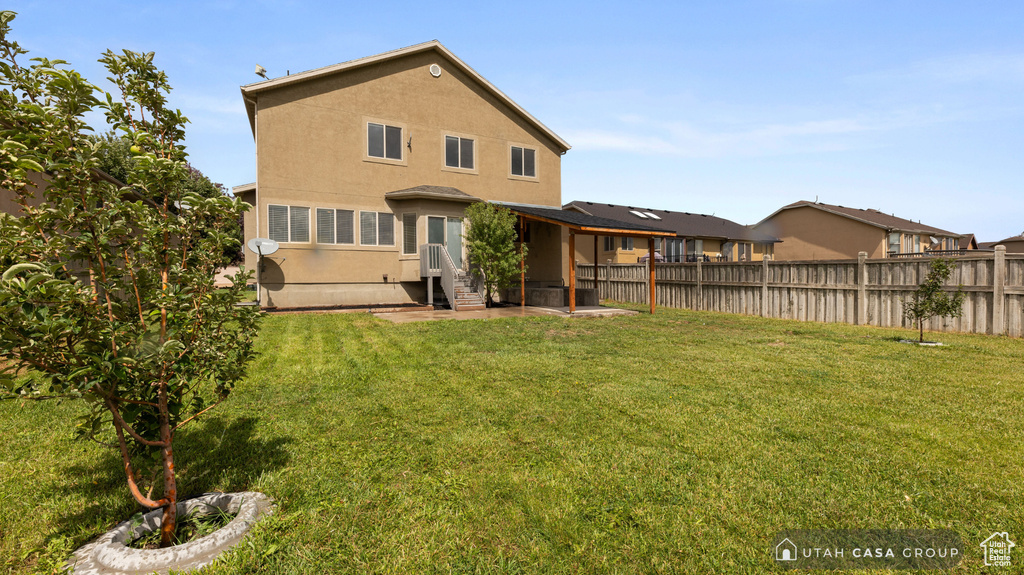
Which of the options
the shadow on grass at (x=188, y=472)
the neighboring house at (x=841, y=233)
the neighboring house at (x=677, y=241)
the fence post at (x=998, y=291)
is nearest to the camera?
the shadow on grass at (x=188, y=472)

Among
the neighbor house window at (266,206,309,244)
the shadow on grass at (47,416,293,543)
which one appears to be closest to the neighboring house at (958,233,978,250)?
the neighbor house window at (266,206,309,244)

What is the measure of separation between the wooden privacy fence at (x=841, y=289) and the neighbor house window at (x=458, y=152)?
7.99m

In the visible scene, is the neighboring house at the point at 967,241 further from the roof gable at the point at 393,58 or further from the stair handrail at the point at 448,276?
the stair handrail at the point at 448,276

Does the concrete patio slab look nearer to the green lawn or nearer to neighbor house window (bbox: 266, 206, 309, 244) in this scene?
neighbor house window (bbox: 266, 206, 309, 244)

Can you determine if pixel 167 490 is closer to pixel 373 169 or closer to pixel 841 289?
pixel 841 289

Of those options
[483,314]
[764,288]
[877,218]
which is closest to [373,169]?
[483,314]

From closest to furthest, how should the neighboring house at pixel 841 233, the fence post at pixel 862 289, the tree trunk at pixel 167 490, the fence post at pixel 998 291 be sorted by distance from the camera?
the tree trunk at pixel 167 490, the fence post at pixel 998 291, the fence post at pixel 862 289, the neighboring house at pixel 841 233

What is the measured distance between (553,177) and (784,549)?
61.9 ft

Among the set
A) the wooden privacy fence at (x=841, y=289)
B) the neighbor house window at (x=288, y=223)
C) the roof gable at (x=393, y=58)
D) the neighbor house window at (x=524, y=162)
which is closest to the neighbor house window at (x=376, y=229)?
the neighbor house window at (x=288, y=223)

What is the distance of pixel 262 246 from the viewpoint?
560 inches

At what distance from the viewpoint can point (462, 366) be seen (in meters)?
6.94

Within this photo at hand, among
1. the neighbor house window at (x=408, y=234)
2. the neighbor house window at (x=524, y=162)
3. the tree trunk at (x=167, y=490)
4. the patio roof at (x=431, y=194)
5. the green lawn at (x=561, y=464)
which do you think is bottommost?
the green lawn at (x=561, y=464)

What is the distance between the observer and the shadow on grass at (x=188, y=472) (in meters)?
2.95

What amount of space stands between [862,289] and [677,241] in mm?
20712
